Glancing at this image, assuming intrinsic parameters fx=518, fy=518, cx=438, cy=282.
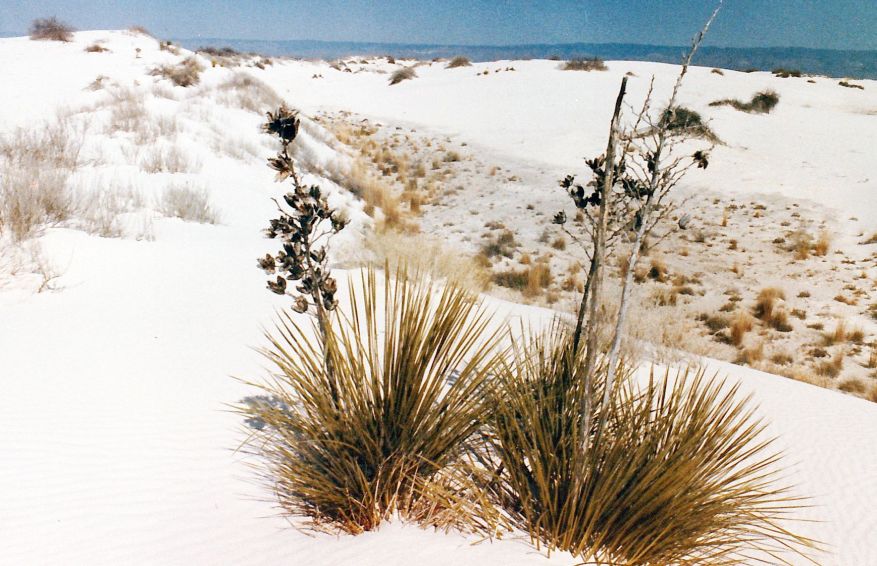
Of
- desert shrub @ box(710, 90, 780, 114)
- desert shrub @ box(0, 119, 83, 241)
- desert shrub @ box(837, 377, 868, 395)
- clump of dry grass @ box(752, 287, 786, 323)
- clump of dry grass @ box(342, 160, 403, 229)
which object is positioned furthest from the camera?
desert shrub @ box(710, 90, 780, 114)

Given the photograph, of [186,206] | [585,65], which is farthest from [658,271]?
[585,65]

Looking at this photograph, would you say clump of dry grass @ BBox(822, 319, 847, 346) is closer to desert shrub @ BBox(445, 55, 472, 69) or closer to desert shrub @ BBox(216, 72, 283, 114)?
desert shrub @ BBox(216, 72, 283, 114)

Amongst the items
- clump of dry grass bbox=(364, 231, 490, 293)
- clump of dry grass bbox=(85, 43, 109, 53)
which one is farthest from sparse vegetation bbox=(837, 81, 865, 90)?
clump of dry grass bbox=(85, 43, 109, 53)

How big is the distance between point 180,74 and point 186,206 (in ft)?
44.9

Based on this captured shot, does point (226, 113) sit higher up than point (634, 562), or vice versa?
point (226, 113)

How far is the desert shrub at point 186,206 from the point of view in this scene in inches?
268

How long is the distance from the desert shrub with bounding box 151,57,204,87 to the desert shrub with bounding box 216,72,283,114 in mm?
1055

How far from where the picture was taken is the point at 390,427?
7.43ft

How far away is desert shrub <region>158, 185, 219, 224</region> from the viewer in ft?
22.3

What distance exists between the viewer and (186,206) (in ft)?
23.0

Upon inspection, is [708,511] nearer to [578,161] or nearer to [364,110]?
[578,161]

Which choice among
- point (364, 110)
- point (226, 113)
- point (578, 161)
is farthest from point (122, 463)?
point (364, 110)

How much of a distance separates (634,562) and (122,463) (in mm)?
2303

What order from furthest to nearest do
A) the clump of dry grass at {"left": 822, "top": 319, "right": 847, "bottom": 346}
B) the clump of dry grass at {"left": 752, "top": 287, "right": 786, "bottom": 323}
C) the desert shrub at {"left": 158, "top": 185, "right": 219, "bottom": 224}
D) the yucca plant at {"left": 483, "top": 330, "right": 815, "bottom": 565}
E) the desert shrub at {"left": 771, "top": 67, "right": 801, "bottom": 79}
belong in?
the desert shrub at {"left": 771, "top": 67, "right": 801, "bottom": 79}, the clump of dry grass at {"left": 752, "top": 287, "right": 786, "bottom": 323}, the clump of dry grass at {"left": 822, "top": 319, "right": 847, "bottom": 346}, the desert shrub at {"left": 158, "top": 185, "right": 219, "bottom": 224}, the yucca plant at {"left": 483, "top": 330, "right": 815, "bottom": 565}
